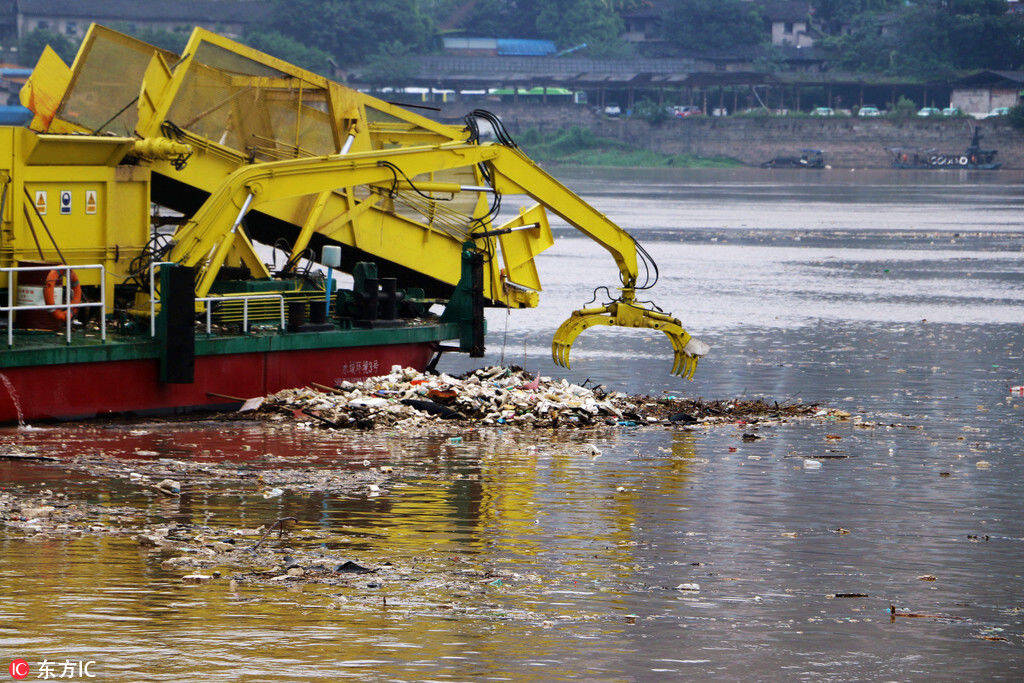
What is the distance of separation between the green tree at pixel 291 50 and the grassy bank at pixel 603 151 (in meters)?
17.3

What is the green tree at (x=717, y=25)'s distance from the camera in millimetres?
143750

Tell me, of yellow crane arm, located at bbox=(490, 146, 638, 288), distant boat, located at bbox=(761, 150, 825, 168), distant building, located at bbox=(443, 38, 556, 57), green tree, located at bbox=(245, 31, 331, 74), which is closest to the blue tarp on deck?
distant building, located at bbox=(443, 38, 556, 57)

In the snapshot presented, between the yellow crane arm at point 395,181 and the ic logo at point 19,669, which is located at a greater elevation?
the yellow crane arm at point 395,181

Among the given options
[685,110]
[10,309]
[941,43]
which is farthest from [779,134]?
[10,309]

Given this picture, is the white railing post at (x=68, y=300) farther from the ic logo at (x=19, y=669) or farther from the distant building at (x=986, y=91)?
the distant building at (x=986, y=91)


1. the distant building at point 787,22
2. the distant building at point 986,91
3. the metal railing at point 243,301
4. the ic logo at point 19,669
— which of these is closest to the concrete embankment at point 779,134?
the distant building at point 986,91

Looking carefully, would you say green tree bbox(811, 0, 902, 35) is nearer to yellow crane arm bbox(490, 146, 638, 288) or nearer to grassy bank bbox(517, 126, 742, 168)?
grassy bank bbox(517, 126, 742, 168)

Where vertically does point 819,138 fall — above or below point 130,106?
above

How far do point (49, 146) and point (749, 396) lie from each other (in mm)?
9492

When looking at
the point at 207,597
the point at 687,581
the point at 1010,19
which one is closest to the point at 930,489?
the point at 687,581

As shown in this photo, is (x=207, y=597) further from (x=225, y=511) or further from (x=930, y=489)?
(x=930, y=489)

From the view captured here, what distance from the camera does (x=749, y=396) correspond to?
21156 millimetres

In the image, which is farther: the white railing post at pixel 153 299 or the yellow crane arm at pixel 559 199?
the yellow crane arm at pixel 559 199

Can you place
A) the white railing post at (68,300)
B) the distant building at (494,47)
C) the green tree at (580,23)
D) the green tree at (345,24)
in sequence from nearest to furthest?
1. the white railing post at (68,300)
2. the green tree at (345,24)
3. the distant building at (494,47)
4. the green tree at (580,23)
